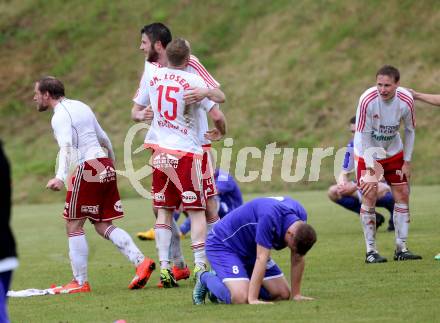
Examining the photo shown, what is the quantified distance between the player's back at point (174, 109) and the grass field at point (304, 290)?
1.38 meters

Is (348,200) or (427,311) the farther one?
(348,200)

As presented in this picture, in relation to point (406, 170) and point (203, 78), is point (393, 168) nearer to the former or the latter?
point (406, 170)

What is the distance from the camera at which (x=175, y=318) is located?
797 centimetres

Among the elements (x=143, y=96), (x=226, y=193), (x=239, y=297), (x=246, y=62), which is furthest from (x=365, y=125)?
(x=246, y=62)

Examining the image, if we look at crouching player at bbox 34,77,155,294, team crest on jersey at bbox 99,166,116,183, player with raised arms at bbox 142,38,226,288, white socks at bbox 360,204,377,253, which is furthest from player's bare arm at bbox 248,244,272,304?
white socks at bbox 360,204,377,253

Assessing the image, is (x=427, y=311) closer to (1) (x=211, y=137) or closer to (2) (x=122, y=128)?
(1) (x=211, y=137)

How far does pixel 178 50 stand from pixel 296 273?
8.62ft

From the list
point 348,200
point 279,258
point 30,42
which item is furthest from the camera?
point 30,42

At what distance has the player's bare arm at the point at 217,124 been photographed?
388 inches

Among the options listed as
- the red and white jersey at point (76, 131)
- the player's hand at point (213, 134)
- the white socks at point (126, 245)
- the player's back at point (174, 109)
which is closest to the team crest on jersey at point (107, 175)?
the red and white jersey at point (76, 131)

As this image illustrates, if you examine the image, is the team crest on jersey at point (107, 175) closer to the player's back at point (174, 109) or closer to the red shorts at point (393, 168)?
the player's back at point (174, 109)

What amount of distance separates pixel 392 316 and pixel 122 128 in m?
25.5

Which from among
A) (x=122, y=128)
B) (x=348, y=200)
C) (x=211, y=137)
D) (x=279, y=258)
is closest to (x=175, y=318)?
(x=211, y=137)

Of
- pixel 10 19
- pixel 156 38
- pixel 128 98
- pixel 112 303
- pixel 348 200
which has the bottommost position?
pixel 112 303
